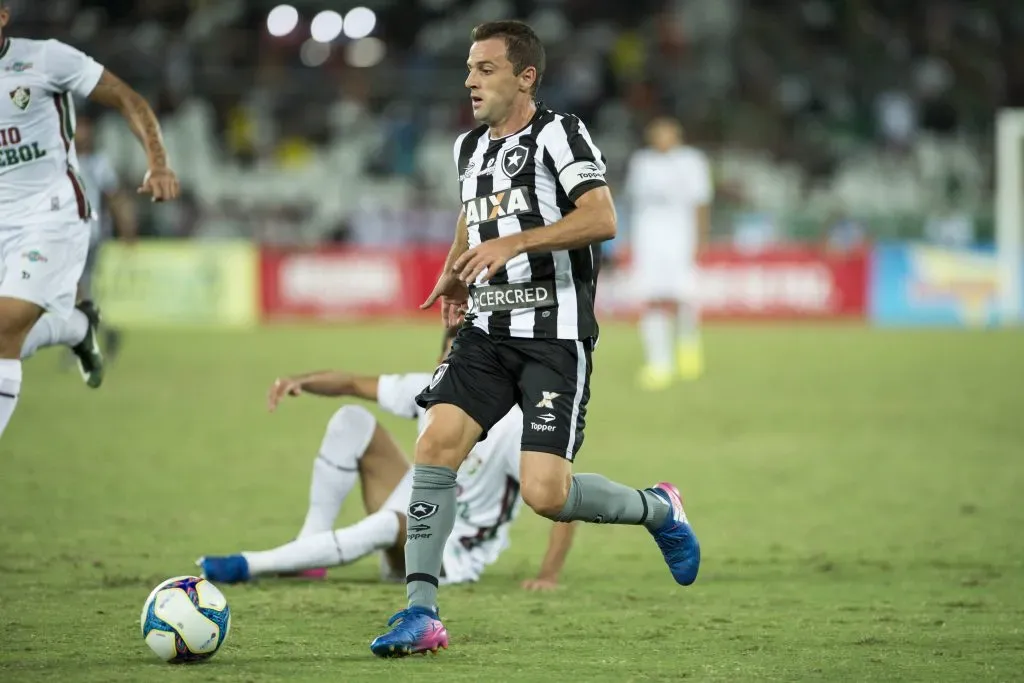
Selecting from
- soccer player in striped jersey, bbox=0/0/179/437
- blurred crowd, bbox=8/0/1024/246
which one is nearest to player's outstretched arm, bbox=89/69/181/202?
soccer player in striped jersey, bbox=0/0/179/437

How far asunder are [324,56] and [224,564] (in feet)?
72.3

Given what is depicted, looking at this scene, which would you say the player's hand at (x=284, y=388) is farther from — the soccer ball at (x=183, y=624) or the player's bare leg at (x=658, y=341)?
the player's bare leg at (x=658, y=341)

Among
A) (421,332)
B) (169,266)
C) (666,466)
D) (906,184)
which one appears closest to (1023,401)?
(666,466)

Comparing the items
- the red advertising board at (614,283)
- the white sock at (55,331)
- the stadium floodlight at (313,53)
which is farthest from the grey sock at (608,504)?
the stadium floodlight at (313,53)

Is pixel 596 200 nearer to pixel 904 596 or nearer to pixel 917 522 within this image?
pixel 904 596

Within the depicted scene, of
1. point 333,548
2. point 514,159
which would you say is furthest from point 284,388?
point 514,159

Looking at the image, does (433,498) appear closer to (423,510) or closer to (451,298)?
(423,510)

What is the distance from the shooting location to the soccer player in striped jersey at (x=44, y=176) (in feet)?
21.0

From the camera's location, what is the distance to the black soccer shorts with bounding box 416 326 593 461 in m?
5.18

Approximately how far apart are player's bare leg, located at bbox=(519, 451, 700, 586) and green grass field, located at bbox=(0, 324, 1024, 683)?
27 cm

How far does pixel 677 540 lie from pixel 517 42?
1.98 meters

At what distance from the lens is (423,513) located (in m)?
5.12

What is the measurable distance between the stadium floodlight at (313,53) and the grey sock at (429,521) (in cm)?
2284

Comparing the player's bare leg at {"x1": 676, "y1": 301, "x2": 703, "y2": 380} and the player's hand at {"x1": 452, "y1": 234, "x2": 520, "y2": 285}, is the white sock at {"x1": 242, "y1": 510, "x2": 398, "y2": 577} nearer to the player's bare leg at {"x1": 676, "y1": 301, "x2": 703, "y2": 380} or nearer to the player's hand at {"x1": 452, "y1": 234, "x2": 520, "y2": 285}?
the player's hand at {"x1": 452, "y1": 234, "x2": 520, "y2": 285}
